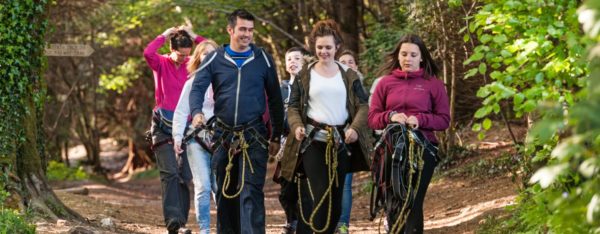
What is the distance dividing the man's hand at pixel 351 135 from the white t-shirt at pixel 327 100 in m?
0.19

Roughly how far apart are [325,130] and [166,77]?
236cm

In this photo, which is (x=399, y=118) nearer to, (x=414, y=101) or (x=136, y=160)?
(x=414, y=101)

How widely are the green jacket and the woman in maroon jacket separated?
21 cm

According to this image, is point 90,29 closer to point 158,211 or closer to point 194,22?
point 194,22

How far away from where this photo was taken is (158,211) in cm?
1708

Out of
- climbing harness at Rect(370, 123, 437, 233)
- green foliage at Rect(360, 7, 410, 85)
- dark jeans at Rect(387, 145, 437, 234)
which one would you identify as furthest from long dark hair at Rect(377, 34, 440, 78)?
green foliage at Rect(360, 7, 410, 85)

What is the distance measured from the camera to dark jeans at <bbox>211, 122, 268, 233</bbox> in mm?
8461

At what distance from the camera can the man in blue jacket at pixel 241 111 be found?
8.49 m

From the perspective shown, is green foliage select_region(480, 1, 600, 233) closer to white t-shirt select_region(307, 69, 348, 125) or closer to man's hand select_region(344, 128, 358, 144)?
man's hand select_region(344, 128, 358, 144)

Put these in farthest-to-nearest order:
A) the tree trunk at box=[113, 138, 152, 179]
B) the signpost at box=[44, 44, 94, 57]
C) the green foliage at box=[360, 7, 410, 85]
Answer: the tree trunk at box=[113, 138, 152, 179]
the green foliage at box=[360, 7, 410, 85]
the signpost at box=[44, 44, 94, 57]

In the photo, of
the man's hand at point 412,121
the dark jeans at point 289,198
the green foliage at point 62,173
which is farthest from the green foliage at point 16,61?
the green foliage at point 62,173

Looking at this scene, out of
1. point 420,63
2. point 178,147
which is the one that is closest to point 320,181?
point 420,63

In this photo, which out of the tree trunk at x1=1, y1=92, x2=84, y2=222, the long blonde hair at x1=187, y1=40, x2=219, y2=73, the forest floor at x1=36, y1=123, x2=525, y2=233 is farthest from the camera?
the forest floor at x1=36, y1=123, x2=525, y2=233

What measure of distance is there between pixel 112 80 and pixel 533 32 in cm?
2689
